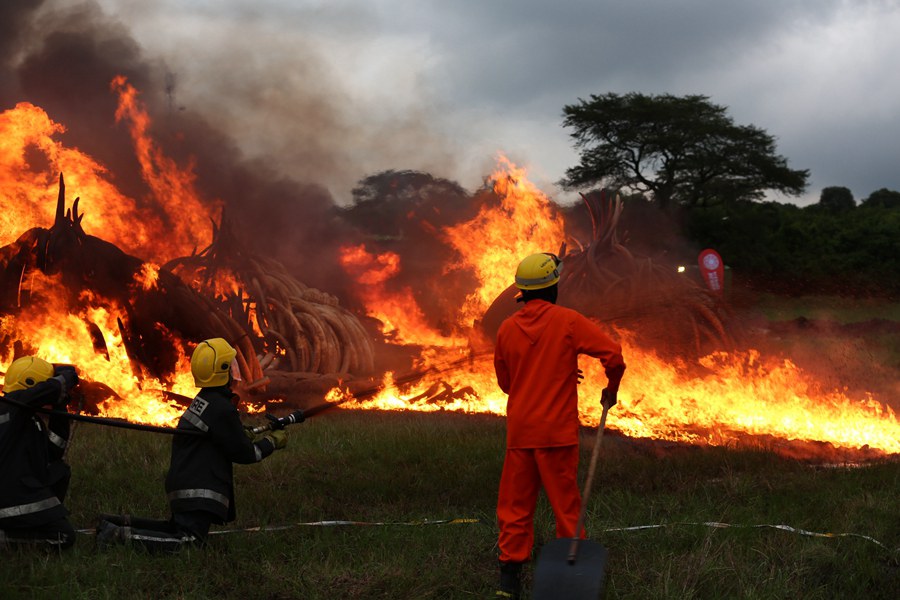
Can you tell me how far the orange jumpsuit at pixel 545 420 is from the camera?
5172 mm

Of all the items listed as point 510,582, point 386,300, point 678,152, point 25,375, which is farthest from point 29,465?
point 678,152

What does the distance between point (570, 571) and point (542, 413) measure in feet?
3.24

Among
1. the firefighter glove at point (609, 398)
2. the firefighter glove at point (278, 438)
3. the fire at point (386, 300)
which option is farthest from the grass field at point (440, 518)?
the fire at point (386, 300)

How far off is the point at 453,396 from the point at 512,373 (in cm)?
682

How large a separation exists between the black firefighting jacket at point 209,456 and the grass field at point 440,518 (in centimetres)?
35

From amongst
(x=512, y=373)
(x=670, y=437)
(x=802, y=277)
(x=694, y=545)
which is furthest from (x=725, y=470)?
(x=802, y=277)

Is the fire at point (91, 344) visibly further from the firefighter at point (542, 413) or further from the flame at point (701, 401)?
the firefighter at point (542, 413)

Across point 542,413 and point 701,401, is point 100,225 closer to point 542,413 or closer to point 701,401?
point 701,401

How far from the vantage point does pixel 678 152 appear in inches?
1398

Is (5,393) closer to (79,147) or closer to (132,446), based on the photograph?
(132,446)

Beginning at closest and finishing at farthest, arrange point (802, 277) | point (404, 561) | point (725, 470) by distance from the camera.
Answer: point (404, 561)
point (725, 470)
point (802, 277)

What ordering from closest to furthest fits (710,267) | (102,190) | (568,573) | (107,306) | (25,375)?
(568,573), (25,375), (107,306), (102,190), (710,267)

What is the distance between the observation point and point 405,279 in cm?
1545

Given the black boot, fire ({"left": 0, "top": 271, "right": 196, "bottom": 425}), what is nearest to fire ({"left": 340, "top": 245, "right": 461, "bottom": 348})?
fire ({"left": 0, "top": 271, "right": 196, "bottom": 425})
